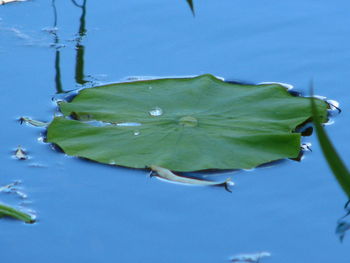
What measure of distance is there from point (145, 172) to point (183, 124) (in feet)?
0.69

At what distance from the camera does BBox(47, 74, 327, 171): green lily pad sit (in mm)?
1887

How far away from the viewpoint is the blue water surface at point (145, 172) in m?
1.57

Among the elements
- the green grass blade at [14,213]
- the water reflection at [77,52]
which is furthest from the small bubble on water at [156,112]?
the green grass blade at [14,213]

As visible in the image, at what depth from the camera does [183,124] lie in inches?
79.0

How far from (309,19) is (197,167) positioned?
1210 millimetres

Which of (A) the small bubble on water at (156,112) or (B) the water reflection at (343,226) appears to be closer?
(B) the water reflection at (343,226)

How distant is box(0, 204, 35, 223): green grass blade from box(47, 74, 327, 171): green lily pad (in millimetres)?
304

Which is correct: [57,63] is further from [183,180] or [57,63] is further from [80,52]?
[183,180]

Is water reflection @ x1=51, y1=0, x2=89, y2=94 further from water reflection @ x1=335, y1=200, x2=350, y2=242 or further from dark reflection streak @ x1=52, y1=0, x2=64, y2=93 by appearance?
water reflection @ x1=335, y1=200, x2=350, y2=242

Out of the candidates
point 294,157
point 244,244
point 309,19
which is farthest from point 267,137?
point 309,19

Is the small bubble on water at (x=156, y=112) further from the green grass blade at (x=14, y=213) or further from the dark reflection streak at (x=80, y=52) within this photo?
the green grass blade at (x=14, y=213)

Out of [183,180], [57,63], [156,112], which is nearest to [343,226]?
[183,180]

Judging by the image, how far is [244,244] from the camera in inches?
61.5

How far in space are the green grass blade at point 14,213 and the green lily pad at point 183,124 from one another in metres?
0.30
